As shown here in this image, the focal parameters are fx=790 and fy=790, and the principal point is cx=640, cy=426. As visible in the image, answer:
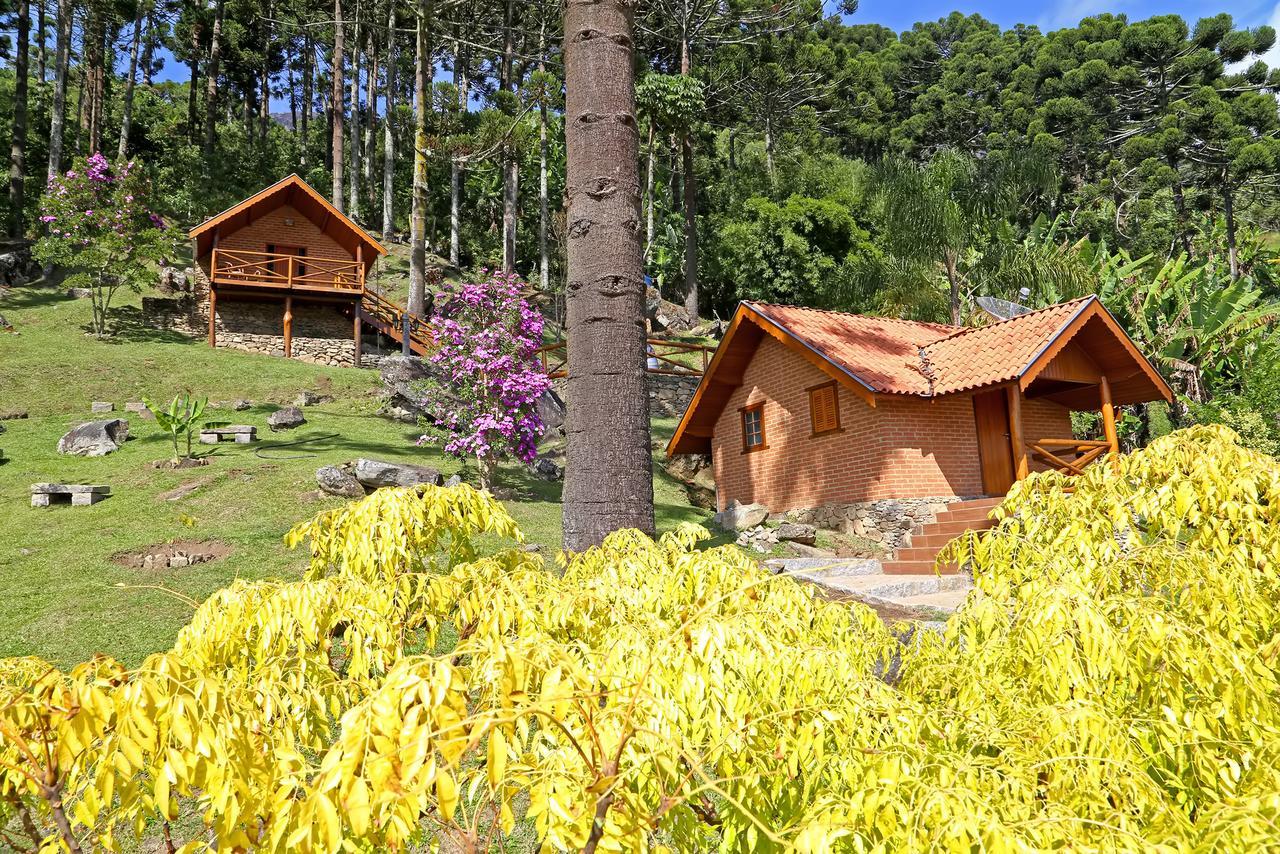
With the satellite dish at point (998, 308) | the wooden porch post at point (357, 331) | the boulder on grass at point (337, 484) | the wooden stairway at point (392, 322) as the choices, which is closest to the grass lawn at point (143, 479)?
the boulder on grass at point (337, 484)

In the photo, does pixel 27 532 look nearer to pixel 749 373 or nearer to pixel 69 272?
pixel 749 373

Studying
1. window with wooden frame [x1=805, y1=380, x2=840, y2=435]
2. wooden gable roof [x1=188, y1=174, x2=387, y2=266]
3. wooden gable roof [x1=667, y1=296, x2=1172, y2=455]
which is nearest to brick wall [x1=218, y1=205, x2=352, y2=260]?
wooden gable roof [x1=188, y1=174, x2=387, y2=266]

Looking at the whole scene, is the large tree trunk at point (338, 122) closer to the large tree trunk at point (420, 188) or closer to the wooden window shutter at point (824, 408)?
the large tree trunk at point (420, 188)

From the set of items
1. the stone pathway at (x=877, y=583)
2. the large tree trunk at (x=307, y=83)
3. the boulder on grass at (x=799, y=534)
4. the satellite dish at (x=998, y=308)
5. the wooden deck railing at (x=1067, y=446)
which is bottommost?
the stone pathway at (x=877, y=583)

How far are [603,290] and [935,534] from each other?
9.96 metres

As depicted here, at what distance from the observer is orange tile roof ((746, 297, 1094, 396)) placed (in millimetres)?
14102

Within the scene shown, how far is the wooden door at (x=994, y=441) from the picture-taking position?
15477 millimetres

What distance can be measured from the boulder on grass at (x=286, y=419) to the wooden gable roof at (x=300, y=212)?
11.2 meters

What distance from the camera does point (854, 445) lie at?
15.0 metres

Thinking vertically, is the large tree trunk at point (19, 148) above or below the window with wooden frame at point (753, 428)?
above

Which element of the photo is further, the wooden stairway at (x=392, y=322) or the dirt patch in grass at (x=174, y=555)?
the wooden stairway at (x=392, y=322)

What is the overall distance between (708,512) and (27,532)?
12562 millimetres

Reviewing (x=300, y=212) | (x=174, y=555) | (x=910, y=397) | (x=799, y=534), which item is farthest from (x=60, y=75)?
→ (x=910, y=397)

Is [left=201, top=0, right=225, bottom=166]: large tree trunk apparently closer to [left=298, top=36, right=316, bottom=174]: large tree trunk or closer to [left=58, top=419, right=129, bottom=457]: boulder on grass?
[left=298, top=36, right=316, bottom=174]: large tree trunk
